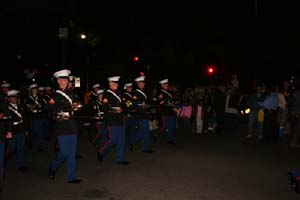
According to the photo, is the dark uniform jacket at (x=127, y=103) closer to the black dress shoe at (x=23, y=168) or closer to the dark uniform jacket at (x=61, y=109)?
the black dress shoe at (x=23, y=168)

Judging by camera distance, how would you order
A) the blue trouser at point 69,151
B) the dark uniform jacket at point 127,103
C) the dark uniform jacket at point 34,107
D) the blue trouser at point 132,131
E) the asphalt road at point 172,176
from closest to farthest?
the asphalt road at point 172,176 → the blue trouser at point 69,151 → the dark uniform jacket at point 127,103 → the dark uniform jacket at point 34,107 → the blue trouser at point 132,131

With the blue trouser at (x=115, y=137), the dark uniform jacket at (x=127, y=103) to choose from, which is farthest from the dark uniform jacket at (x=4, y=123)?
the dark uniform jacket at (x=127, y=103)

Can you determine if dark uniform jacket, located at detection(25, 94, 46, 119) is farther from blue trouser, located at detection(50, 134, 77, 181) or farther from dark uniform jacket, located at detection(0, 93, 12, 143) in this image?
blue trouser, located at detection(50, 134, 77, 181)

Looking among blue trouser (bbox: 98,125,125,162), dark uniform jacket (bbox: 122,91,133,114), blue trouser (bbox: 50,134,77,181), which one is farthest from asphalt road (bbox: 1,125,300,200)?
dark uniform jacket (bbox: 122,91,133,114)

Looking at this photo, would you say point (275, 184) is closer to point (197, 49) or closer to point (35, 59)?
point (35, 59)

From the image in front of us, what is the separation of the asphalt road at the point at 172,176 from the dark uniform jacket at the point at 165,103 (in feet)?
3.56

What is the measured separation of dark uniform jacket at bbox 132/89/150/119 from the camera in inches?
452

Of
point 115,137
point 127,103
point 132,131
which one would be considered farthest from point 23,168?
point 132,131

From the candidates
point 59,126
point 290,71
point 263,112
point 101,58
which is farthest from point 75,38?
point 290,71

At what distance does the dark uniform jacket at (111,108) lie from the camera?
32.3 ft

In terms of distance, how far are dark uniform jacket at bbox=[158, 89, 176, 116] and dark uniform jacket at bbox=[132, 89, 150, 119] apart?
1.25 meters

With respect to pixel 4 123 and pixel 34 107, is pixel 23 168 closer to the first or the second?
pixel 4 123

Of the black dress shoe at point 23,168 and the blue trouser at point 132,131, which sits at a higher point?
the blue trouser at point 132,131

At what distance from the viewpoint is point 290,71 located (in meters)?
67.4
